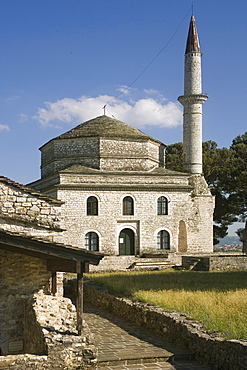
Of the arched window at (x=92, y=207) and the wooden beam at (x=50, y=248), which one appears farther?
the arched window at (x=92, y=207)

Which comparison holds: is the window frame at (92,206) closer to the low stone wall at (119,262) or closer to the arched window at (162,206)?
the low stone wall at (119,262)

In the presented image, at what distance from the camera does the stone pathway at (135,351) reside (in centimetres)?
836

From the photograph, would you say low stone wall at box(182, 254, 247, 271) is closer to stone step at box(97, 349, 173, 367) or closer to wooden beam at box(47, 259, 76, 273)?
wooden beam at box(47, 259, 76, 273)

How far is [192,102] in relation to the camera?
35.1 m

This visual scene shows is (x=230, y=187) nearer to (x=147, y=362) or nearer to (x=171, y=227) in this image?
(x=171, y=227)

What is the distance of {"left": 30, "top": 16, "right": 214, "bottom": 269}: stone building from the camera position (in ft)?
101

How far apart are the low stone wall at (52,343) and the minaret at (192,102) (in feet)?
89.0

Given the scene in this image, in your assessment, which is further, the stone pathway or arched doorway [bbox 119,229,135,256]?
arched doorway [bbox 119,229,135,256]

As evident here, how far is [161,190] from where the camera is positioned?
32031mm

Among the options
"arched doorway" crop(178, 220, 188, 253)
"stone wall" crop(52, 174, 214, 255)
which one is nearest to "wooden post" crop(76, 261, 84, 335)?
"stone wall" crop(52, 174, 214, 255)

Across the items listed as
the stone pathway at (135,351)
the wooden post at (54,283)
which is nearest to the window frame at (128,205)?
the stone pathway at (135,351)

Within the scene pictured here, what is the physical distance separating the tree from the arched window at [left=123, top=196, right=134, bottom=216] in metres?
11.7

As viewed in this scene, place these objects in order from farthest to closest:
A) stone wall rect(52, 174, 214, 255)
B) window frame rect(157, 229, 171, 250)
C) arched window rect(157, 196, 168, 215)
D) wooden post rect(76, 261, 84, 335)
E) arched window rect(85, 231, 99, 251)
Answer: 1. arched window rect(157, 196, 168, 215)
2. window frame rect(157, 229, 171, 250)
3. arched window rect(85, 231, 99, 251)
4. stone wall rect(52, 174, 214, 255)
5. wooden post rect(76, 261, 84, 335)

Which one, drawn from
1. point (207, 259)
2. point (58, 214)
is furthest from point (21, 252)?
point (207, 259)
